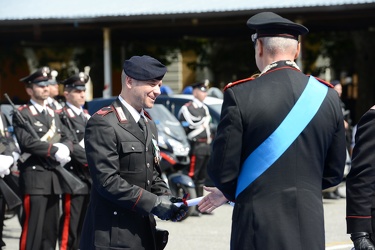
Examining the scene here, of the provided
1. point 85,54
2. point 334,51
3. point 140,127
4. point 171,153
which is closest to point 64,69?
point 85,54

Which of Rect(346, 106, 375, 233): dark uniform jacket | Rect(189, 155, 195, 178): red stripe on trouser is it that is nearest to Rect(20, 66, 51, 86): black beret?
Rect(346, 106, 375, 233): dark uniform jacket

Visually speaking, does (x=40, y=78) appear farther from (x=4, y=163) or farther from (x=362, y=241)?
(x=362, y=241)

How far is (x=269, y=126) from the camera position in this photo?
4383mm

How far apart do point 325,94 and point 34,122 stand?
4.61m

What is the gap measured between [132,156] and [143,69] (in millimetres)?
505

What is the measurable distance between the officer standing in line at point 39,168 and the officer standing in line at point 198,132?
17.6 ft

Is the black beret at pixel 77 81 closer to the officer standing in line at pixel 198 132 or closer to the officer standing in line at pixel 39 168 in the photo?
the officer standing in line at pixel 39 168

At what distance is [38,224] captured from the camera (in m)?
8.43

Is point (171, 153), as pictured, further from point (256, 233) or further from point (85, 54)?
point (85, 54)

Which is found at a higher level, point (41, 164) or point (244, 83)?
point (244, 83)

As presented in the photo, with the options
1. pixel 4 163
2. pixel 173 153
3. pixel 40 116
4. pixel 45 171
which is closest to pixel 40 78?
pixel 40 116

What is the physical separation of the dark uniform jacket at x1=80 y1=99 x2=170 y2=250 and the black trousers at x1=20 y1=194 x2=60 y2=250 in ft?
9.99

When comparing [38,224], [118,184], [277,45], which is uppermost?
[277,45]

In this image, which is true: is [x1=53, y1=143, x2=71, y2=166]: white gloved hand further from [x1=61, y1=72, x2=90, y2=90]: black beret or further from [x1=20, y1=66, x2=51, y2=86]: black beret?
[x1=61, y1=72, x2=90, y2=90]: black beret
